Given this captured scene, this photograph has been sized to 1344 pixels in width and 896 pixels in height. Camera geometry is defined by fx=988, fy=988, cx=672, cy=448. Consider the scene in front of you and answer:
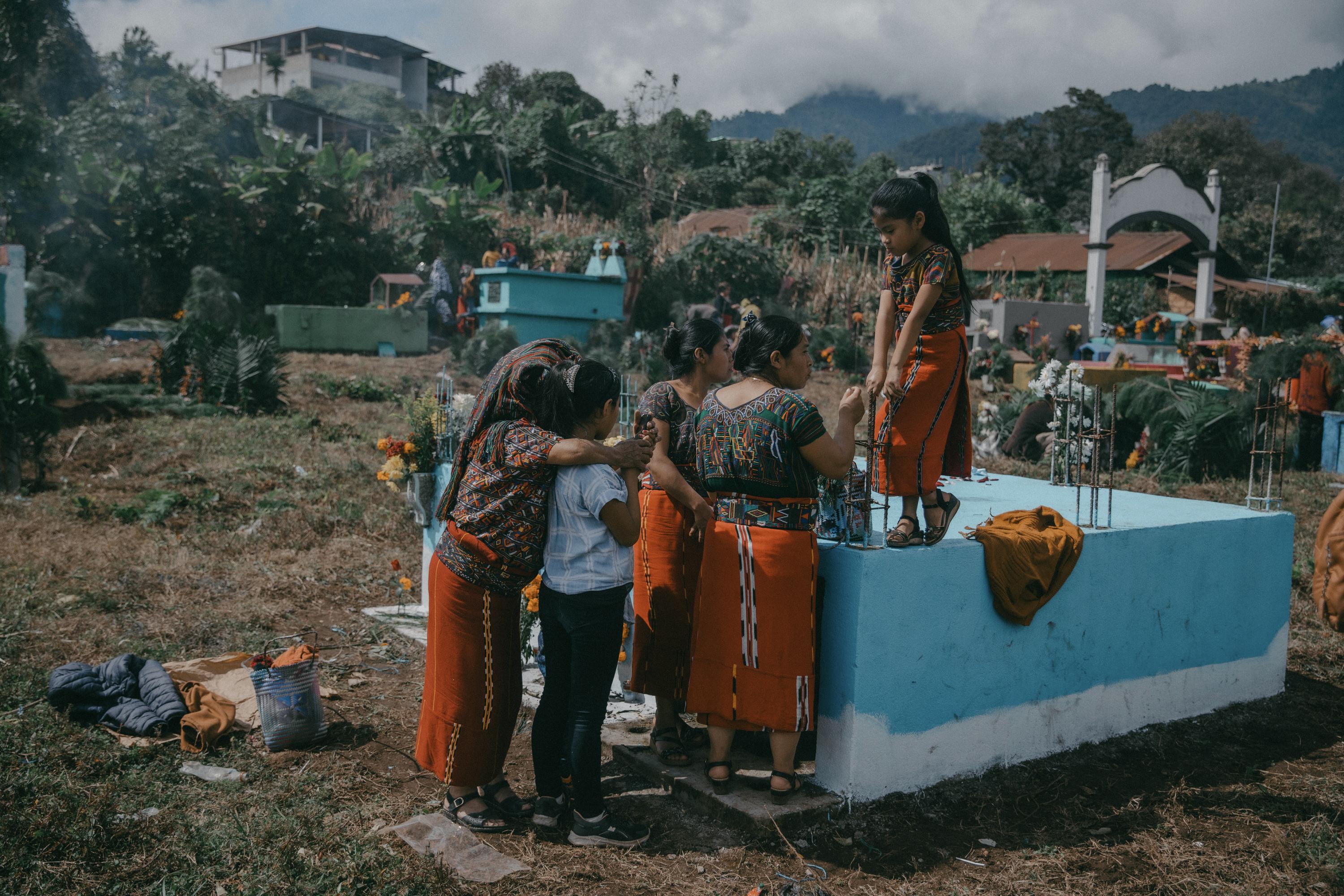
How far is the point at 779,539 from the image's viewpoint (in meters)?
3.49

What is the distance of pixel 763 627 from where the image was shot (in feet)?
11.5

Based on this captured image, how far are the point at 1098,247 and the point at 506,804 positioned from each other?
21096 mm

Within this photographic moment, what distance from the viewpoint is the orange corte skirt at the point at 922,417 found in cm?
382

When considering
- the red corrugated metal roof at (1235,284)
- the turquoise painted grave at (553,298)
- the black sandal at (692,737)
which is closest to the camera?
the black sandal at (692,737)

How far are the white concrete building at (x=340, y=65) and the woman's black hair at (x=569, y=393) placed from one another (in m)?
51.3

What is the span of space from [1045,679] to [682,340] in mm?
2129

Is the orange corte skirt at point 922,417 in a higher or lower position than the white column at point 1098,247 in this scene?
lower

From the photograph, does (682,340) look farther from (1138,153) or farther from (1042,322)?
(1138,153)

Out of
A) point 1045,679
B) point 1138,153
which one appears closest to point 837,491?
point 1045,679

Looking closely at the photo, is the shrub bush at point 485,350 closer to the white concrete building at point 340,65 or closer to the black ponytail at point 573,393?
the black ponytail at point 573,393

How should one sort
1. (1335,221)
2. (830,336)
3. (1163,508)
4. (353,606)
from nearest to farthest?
(1163,508) → (353,606) → (830,336) → (1335,221)

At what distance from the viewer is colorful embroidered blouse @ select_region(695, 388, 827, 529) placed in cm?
342

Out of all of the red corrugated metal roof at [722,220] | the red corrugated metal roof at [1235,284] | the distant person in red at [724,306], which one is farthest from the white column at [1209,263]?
the distant person in red at [724,306]

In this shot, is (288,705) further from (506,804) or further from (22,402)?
(22,402)
